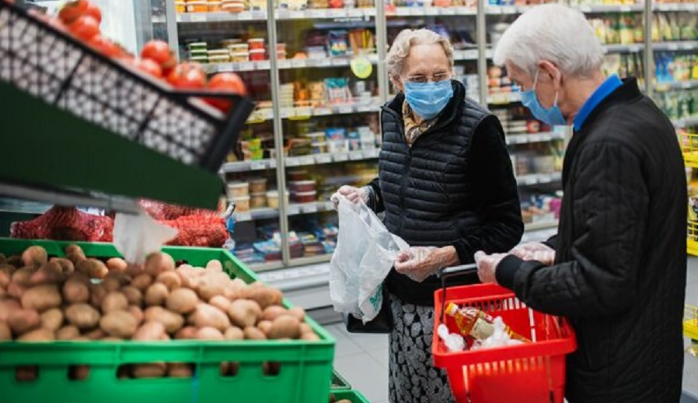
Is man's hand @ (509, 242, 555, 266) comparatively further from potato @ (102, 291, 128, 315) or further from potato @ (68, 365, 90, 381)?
potato @ (68, 365, 90, 381)

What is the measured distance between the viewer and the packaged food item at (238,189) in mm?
5289

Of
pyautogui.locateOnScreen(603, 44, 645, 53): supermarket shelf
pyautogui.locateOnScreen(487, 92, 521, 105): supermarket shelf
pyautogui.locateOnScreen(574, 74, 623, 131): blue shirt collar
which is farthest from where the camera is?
pyautogui.locateOnScreen(603, 44, 645, 53): supermarket shelf

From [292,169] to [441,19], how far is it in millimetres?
1547

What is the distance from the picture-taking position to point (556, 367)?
74.7 inches

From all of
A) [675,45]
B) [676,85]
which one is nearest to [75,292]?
[675,45]

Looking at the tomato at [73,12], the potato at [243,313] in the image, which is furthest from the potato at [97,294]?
the tomato at [73,12]

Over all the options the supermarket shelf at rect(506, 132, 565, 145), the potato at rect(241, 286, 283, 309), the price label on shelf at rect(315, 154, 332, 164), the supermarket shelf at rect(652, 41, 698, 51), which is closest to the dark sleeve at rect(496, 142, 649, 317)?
the potato at rect(241, 286, 283, 309)

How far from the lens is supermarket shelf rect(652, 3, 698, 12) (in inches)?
259

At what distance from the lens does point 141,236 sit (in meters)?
1.53

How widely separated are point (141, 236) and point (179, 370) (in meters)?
0.33

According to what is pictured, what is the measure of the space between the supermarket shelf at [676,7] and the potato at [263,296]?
5907 millimetres

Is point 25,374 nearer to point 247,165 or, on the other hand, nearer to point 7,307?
point 7,307

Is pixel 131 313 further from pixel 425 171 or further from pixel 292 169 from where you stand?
pixel 292 169

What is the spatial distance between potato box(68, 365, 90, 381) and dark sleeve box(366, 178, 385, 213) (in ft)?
5.52
